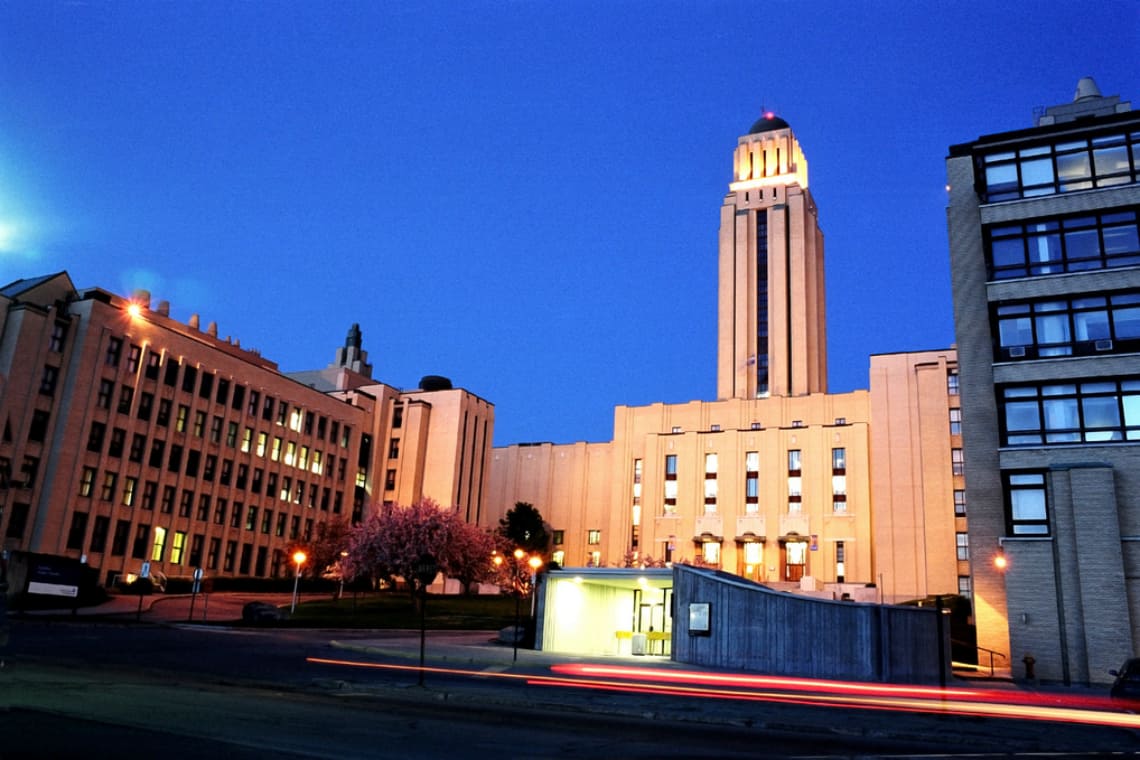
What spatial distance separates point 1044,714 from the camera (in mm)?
19156

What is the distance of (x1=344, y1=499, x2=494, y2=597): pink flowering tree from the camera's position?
64562 mm

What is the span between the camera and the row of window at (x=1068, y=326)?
36.7 m

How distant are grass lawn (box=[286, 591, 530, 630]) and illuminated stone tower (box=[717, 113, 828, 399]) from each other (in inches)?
2079

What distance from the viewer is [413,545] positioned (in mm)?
64625

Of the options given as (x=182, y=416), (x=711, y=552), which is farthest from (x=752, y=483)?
(x=182, y=416)

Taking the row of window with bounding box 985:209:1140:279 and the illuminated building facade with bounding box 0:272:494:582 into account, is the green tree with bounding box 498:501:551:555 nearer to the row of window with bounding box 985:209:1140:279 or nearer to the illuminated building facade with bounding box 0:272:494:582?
the illuminated building facade with bounding box 0:272:494:582

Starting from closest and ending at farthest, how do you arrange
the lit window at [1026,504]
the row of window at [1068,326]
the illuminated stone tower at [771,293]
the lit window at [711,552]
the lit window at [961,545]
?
the lit window at [1026,504]
the row of window at [1068,326]
the lit window at [961,545]
the lit window at [711,552]
the illuminated stone tower at [771,293]

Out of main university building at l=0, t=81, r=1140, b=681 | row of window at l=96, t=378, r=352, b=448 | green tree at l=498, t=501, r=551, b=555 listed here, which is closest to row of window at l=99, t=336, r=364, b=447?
row of window at l=96, t=378, r=352, b=448

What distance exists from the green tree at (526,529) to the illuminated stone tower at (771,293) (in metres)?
28.6

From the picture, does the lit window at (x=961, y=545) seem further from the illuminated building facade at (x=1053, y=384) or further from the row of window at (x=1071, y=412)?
the row of window at (x=1071, y=412)

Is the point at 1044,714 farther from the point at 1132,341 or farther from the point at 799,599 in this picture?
the point at 1132,341

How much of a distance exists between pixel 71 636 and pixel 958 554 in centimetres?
7069

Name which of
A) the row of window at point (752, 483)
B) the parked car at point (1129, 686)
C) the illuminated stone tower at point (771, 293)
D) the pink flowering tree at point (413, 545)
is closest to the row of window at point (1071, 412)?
the parked car at point (1129, 686)

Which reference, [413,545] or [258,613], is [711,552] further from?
[258,613]
